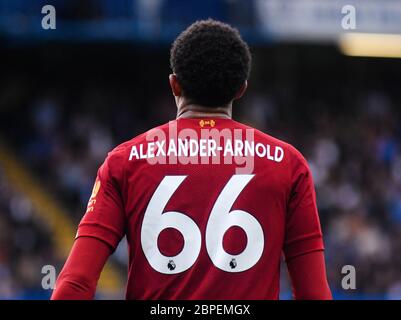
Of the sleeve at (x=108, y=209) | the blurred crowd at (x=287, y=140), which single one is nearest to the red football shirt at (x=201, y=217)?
the sleeve at (x=108, y=209)

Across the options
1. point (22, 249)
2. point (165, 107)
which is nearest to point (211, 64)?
point (22, 249)

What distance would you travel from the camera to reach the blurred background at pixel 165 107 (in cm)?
1339

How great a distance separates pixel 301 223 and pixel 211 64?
0.56 m

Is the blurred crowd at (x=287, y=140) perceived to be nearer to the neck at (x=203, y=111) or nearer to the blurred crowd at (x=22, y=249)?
the blurred crowd at (x=22, y=249)

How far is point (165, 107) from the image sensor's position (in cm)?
1584

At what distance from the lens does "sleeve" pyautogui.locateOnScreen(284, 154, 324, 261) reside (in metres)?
2.87

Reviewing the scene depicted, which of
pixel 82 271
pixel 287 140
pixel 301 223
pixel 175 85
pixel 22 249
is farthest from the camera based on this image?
pixel 287 140

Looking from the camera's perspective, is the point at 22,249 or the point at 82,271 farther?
the point at 22,249

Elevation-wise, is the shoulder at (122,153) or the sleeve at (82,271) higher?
the shoulder at (122,153)

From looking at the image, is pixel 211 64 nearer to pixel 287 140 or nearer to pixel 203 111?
pixel 203 111

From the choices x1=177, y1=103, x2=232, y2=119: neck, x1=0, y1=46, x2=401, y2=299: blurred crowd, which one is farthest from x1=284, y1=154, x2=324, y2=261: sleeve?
x1=0, y1=46, x2=401, y2=299: blurred crowd

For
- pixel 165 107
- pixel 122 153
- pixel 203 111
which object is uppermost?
pixel 203 111

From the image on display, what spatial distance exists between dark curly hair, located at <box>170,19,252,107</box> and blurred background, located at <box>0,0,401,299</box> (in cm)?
947

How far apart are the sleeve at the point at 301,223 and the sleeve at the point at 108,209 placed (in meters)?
0.51
